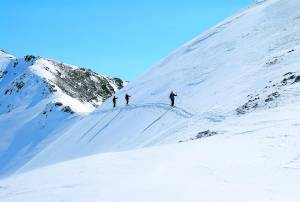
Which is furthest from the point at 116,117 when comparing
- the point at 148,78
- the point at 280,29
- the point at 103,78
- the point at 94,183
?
the point at 103,78

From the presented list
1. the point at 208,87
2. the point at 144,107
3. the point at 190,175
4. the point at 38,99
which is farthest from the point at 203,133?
the point at 38,99

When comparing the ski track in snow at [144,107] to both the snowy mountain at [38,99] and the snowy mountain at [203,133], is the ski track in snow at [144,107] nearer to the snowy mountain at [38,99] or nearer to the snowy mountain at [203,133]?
the snowy mountain at [203,133]

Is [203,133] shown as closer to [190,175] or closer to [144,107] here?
[190,175]

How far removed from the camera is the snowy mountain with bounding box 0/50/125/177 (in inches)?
2574

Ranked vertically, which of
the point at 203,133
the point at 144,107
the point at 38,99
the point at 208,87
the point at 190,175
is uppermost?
the point at 38,99

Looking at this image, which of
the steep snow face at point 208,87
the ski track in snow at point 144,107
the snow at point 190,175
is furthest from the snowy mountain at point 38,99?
the snow at point 190,175

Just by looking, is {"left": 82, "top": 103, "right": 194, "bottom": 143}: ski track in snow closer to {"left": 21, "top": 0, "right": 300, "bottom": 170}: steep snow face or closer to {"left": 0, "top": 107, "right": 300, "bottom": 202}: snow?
{"left": 21, "top": 0, "right": 300, "bottom": 170}: steep snow face

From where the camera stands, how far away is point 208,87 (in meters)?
43.6

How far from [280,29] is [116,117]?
19932 mm

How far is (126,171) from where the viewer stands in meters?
17.1

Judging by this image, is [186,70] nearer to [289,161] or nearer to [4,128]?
[4,128]

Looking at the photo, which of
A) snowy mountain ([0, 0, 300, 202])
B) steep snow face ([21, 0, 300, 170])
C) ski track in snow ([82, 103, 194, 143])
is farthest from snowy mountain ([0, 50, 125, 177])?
ski track in snow ([82, 103, 194, 143])

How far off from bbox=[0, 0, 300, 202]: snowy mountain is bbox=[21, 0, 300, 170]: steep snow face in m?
0.16

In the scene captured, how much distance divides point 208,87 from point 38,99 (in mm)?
42429
